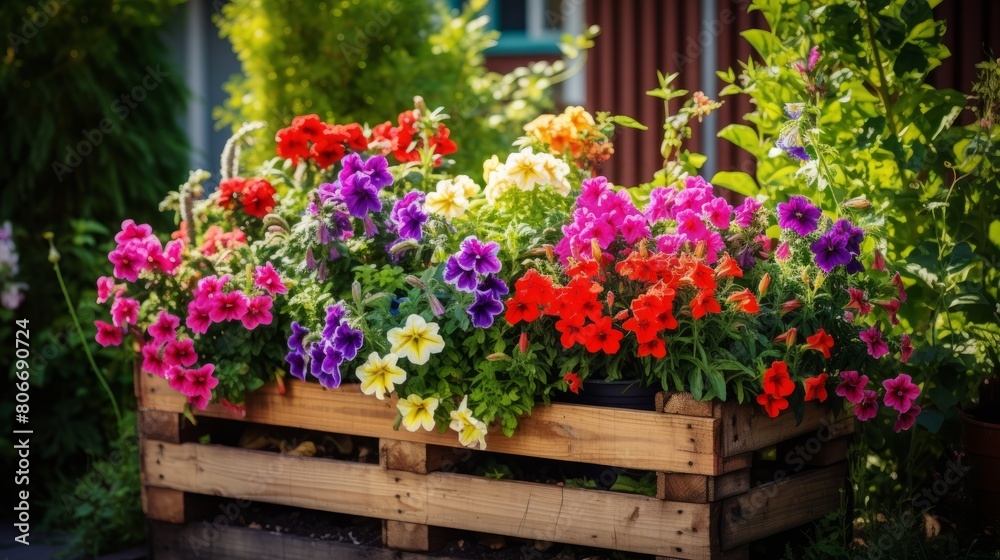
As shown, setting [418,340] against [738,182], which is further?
[738,182]

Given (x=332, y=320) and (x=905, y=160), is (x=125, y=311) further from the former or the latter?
(x=905, y=160)

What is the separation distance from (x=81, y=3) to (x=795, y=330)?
10.5 ft

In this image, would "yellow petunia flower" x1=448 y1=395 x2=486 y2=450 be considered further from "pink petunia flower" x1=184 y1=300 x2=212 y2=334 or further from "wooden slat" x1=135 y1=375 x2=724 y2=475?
"pink petunia flower" x1=184 y1=300 x2=212 y2=334

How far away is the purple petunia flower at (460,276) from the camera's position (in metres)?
2.31

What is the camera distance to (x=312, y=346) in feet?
8.07

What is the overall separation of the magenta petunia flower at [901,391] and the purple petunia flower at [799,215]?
0.42 metres

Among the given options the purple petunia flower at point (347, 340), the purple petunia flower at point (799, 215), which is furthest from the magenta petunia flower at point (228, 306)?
the purple petunia flower at point (799, 215)

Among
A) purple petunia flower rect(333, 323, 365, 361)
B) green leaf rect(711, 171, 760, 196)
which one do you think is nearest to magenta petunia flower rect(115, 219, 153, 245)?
purple petunia flower rect(333, 323, 365, 361)

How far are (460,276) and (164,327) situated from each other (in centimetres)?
90

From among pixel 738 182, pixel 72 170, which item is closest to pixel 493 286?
pixel 738 182

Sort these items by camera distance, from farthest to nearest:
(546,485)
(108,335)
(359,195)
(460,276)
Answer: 1. (108,335)
2. (359,195)
3. (546,485)
4. (460,276)

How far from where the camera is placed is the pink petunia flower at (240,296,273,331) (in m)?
2.60

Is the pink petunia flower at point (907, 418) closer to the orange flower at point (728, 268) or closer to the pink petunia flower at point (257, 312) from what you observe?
the orange flower at point (728, 268)

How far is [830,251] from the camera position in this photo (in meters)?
2.36
